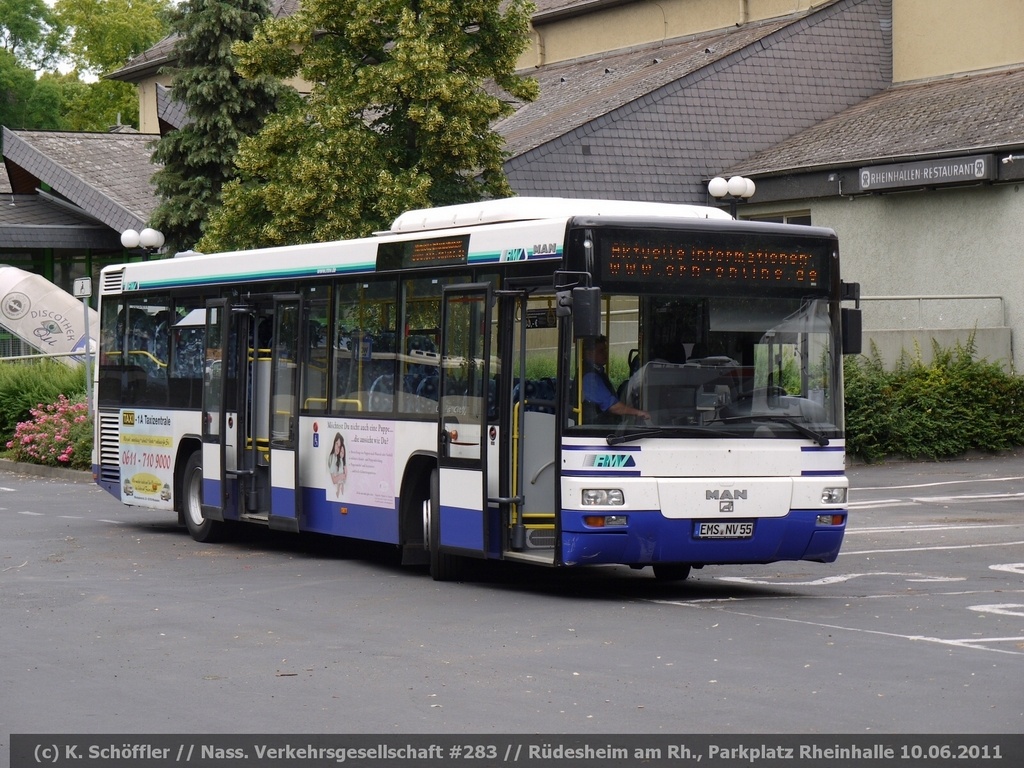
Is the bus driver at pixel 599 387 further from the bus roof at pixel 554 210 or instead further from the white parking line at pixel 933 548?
the white parking line at pixel 933 548

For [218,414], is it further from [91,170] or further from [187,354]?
[91,170]

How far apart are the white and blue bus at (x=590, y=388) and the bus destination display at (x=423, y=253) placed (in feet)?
0.07

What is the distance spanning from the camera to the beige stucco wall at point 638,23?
42312 millimetres

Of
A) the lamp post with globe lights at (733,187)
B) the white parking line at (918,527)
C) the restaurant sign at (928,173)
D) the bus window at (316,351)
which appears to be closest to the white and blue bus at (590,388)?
the bus window at (316,351)

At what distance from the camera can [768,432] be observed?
13016 mm

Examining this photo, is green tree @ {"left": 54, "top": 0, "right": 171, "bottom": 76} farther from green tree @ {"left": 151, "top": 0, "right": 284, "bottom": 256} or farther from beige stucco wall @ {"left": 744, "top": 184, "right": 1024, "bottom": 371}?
beige stucco wall @ {"left": 744, "top": 184, "right": 1024, "bottom": 371}

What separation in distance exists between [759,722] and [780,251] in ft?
18.8

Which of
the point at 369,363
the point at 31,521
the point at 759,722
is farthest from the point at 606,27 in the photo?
the point at 759,722

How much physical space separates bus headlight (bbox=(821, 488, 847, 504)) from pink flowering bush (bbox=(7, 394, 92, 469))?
18.8 m

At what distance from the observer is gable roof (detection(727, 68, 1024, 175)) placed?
31766 mm

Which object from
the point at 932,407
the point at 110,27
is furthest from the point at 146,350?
the point at 110,27

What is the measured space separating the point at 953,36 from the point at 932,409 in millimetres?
13162

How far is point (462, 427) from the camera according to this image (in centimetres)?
1373

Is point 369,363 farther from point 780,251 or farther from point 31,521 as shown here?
point 31,521
